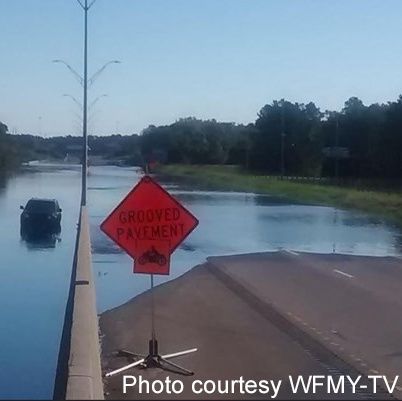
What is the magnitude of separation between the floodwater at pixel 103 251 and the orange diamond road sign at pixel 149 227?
7.45ft

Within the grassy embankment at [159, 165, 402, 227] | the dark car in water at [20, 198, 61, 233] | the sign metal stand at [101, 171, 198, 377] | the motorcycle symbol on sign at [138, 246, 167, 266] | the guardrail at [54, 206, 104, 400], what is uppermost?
the sign metal stand at [101, 171, 198, 377]

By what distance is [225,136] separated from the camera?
484 ft

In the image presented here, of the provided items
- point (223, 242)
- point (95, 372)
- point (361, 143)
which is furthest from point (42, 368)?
point (361, 143)

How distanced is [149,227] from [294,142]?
351 ft

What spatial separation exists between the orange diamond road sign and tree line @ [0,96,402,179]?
194 ft

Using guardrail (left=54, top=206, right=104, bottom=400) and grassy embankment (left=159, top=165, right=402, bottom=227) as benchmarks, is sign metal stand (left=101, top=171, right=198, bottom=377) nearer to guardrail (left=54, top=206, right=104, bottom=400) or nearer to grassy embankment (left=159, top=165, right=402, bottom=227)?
guardrail (left=54, top=206, right=104, bottom=400)

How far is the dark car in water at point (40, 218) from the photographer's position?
42688 millimetres

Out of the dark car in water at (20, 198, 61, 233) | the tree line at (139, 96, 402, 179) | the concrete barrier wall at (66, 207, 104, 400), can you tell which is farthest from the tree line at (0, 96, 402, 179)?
the concrete barrier wall at (66, 207, 104, 400)

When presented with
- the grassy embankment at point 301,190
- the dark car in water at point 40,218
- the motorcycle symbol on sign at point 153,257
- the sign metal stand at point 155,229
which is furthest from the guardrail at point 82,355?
the grassy embankment at point 301,190

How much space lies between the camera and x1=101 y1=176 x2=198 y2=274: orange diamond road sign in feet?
42.9

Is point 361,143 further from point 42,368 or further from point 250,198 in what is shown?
point 42,368

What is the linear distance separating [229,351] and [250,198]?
6634 cm

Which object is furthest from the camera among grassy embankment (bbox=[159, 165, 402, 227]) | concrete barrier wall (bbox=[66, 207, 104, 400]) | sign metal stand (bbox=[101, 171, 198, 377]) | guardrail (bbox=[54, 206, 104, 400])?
grassy embankment (bbox=[159, 165, 402, 227])

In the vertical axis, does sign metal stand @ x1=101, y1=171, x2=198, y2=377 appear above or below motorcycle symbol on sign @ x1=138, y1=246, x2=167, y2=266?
above
